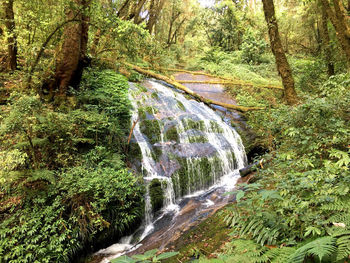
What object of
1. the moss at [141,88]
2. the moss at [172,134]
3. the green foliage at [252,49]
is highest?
the green foliage at [252,49]

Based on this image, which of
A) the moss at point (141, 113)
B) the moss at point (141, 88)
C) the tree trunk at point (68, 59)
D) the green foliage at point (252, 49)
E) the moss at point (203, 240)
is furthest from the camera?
the green foliage at point (252, 49)

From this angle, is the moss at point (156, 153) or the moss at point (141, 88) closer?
the moss at point (156, 153)

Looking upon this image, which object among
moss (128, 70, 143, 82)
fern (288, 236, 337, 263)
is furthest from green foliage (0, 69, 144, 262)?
moss (128, 70, 143, 82)

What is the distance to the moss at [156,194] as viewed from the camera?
6104mm

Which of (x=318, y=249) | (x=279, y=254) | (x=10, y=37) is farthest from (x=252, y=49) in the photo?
(x=318, y=249)

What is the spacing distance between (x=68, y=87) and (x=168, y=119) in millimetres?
4026

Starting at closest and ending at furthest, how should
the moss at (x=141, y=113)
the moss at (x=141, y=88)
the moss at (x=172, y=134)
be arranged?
1. the moss at (x=172, y=134)
2. the moss at (x=141, y=113)
3. the moss at (x=141, y=88)

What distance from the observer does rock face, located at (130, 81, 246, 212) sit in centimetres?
698

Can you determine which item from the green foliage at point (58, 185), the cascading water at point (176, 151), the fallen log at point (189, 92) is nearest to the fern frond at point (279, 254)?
the green foliage at point (58, 185)

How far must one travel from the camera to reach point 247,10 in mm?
19312

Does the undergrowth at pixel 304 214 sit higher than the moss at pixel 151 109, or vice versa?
the moss at pixel 151 109

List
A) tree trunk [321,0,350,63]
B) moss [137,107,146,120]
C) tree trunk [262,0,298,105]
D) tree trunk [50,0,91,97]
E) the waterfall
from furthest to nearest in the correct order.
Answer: moss [137,107,146,120] < tree trunk [262,0,298,105] < tree trunk [50,0,91,97] < the waterfall < tree trunk [321,0,350,63]

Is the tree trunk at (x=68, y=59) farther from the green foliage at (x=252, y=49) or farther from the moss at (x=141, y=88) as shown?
the green foliage at (x=252, y=49)

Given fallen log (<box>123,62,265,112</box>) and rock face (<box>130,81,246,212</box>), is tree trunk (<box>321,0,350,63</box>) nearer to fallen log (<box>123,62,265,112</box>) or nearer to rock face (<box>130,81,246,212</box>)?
fallen log (<box>123,62,265,112</box>)
